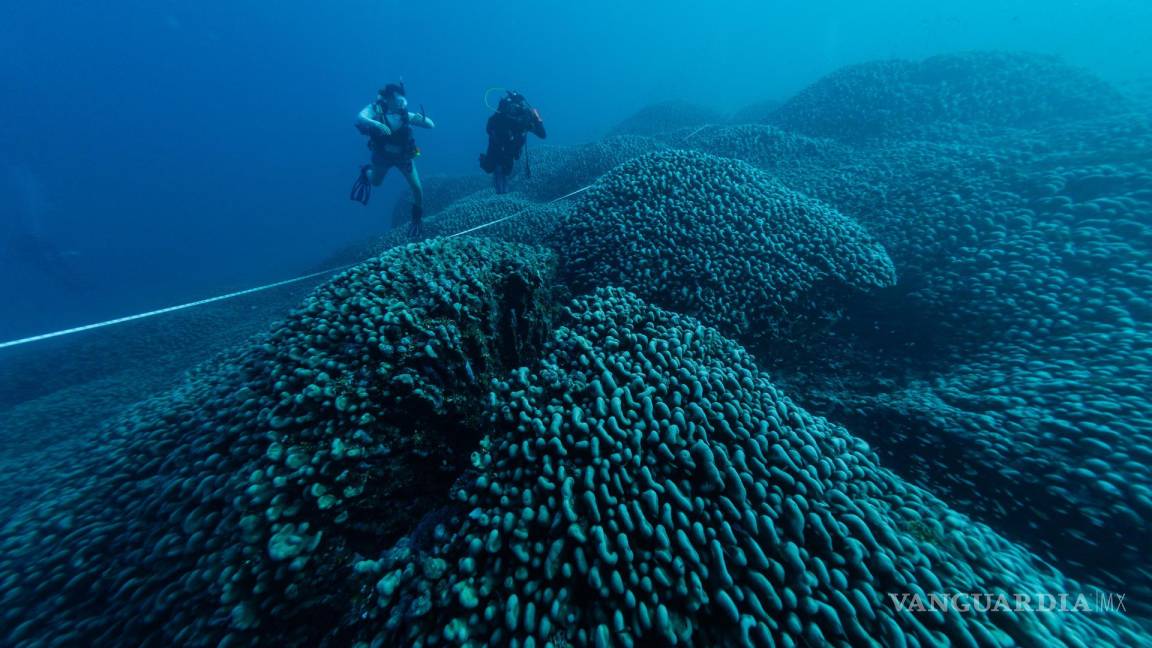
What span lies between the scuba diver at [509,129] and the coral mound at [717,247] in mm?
5662

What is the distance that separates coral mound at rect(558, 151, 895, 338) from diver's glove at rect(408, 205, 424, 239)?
5436 millimetres

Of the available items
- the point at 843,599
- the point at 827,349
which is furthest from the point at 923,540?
the point at 827,349

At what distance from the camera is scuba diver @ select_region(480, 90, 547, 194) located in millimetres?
11039

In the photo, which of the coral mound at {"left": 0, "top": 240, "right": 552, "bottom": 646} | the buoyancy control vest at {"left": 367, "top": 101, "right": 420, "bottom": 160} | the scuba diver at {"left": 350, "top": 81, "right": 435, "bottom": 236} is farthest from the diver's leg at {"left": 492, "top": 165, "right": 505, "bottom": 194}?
the coral mound at {"left": 0, "top": 240, "right": 552, "bottom": 646}

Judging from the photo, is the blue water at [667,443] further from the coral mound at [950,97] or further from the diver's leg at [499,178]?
the diver's leg at [499,178]

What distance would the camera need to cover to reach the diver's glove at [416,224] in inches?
404

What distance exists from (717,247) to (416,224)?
7936 mm

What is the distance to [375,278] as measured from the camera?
3973 millimetres

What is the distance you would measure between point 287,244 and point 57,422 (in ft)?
188

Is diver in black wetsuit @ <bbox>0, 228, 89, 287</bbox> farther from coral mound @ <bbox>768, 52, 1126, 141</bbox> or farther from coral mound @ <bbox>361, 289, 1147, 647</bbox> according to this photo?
coral mound @ <bbox>768, 52, 1126, 141</bbox>

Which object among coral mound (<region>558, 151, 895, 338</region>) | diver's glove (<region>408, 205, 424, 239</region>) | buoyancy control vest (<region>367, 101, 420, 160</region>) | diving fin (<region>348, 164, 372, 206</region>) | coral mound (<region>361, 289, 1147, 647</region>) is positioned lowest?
coral mound (<region>361, 289, 1147, 647</region>)

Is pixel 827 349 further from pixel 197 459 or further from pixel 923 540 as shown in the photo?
pixel 197 459

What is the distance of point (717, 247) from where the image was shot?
18.6 feet

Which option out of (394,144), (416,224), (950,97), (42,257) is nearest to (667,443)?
(416,224)
